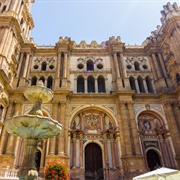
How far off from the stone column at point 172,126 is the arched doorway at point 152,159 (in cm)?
210

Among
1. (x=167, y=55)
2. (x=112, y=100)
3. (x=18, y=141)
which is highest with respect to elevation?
(x=167, y=55)

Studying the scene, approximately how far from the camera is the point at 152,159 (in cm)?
1841

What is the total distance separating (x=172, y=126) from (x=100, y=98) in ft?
26.3

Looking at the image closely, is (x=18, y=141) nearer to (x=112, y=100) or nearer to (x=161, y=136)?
(x=112, y=100)

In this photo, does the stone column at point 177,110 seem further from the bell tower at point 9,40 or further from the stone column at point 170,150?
the bell tower at point 9,40

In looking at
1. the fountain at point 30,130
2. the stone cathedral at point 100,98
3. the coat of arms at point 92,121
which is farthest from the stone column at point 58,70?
the fountain at point 30,130

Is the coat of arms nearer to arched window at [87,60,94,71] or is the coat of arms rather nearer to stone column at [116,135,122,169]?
stone column at [116,135,122,169]

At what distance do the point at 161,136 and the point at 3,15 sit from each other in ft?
74.3

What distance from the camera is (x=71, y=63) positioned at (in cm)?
2411

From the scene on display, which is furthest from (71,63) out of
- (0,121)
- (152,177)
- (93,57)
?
(152,177)

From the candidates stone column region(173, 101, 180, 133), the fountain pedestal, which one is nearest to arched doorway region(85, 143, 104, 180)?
stone column region(173, 101, 180, 133)

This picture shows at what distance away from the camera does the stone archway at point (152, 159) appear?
A: 712 inches

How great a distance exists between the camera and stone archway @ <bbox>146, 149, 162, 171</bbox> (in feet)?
59.3

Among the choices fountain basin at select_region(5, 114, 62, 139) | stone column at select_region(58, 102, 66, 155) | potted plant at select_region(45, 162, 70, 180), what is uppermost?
stone column at select_region(58, 102, 66, 155)
